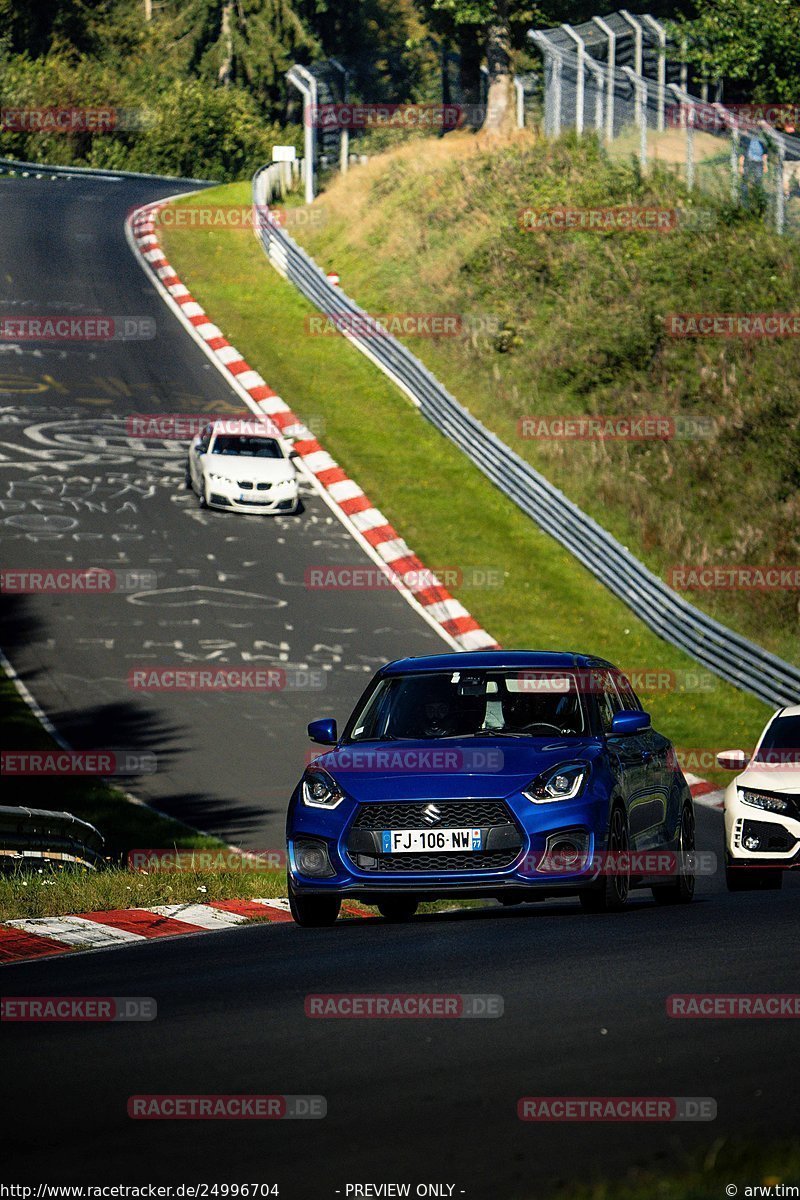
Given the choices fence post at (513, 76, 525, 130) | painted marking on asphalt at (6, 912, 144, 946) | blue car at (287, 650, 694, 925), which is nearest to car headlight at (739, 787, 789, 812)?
blue car at (287, 650, 694, 925)

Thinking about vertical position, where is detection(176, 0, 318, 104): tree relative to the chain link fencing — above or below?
below

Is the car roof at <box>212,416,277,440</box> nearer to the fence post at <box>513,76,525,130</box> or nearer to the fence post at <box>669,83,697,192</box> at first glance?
the fence post at <box>669,83,697,192</box>

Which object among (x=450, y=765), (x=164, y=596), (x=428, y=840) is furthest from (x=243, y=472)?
(x=428, y=840)

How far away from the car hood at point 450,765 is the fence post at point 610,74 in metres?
31.1

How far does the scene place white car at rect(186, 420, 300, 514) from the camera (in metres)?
29.2

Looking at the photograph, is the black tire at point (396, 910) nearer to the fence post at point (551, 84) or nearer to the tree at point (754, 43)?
the fence post at point (551, 84)

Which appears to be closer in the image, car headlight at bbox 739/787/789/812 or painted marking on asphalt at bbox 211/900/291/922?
painted marking on asphalt at bbox 211/900/291/922

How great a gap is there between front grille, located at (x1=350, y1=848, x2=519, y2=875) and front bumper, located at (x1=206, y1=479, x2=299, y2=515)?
63.3ft

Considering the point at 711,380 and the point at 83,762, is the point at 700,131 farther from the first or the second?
the point at 83,762

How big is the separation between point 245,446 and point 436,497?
3271 mm

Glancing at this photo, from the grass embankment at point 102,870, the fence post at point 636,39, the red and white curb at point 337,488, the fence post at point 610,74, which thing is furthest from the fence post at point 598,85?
the grass embankment at point 102,870

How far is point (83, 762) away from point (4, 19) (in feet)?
223

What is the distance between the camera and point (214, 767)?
63.7ft

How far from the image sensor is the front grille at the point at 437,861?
9.94 m
